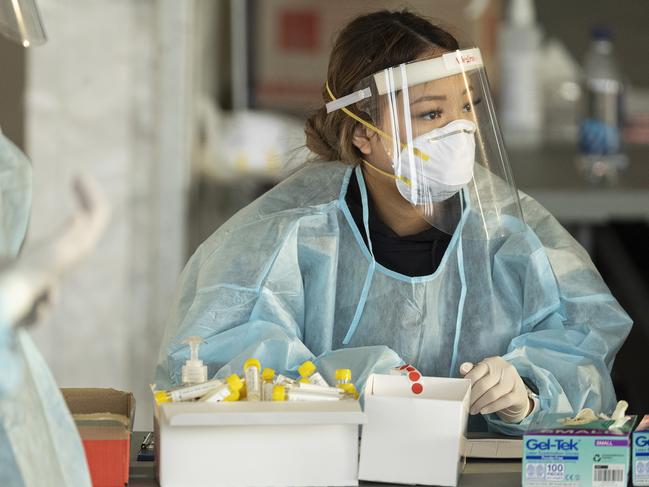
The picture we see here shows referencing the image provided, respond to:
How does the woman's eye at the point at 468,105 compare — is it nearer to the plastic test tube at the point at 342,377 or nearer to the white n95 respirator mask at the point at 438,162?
the white n95 respirator mask at the point at 438,162

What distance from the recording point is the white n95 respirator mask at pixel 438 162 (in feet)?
6.19

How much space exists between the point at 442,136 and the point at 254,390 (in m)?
0.54

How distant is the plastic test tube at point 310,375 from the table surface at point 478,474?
0.16 metres

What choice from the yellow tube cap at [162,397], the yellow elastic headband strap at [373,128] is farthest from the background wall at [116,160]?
the yellow tube cap at [162,397]

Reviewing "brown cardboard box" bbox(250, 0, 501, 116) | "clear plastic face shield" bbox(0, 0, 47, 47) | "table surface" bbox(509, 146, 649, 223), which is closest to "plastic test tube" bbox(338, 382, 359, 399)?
"clear plastic face shield" bbox(0, 0, 47, 47)

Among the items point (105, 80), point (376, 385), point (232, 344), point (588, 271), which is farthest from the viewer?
point (105, 80)

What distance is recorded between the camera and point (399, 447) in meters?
1.58

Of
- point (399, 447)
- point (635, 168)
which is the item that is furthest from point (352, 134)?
point (635, 168)

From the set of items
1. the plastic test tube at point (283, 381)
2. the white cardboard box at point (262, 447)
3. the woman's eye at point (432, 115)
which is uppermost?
the woman's eye at point (432, 115)

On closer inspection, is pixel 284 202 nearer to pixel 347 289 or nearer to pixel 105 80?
pixel 347 289

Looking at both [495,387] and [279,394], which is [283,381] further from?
[495,387]

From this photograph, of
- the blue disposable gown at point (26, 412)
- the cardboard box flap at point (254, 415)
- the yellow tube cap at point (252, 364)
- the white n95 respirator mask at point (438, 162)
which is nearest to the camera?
the blue disposable gown at point (26, 412)

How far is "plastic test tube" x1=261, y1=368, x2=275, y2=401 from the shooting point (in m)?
1.62

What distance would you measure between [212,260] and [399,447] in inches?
22.1
